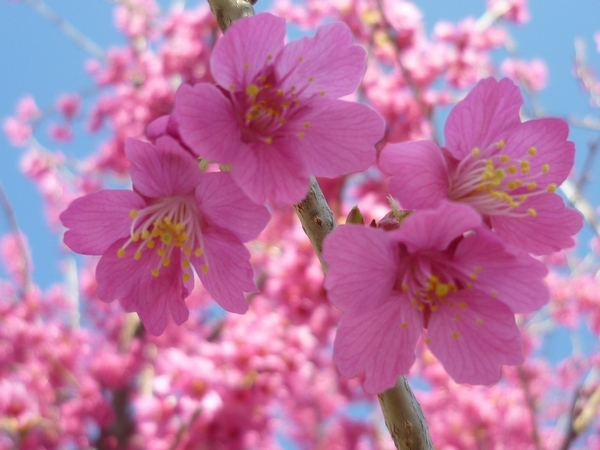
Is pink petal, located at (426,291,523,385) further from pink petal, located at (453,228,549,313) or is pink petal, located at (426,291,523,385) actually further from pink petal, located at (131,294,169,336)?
pink petal, located at (131,294,169,336)

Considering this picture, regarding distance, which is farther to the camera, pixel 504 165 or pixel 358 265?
pixel 504 165

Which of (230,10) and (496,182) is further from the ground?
(230,10)

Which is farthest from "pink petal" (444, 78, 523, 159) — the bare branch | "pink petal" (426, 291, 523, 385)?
the bare branch

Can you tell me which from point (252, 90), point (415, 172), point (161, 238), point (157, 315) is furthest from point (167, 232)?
point (415, 172)

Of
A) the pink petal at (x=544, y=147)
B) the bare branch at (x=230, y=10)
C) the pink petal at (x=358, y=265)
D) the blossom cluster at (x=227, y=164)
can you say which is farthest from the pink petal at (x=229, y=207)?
the pink petal at (x=544, y=147)

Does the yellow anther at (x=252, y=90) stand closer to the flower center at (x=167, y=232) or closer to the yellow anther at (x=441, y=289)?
the flower center at (x=167, y=232)

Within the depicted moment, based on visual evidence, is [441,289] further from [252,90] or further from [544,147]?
[252,90]
